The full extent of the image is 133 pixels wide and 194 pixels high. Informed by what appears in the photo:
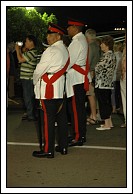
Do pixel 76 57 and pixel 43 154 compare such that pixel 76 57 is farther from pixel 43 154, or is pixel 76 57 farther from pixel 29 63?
pixel 29 63

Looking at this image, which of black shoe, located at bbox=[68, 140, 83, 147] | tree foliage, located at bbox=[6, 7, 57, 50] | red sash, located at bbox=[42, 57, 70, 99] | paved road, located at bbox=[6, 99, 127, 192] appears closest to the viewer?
paved road, located at bbox=[6, 99, 127, 192]

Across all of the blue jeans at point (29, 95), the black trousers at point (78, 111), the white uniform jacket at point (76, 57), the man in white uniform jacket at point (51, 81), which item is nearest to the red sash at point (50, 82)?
the man in white uniform jacket at point (51, 81)

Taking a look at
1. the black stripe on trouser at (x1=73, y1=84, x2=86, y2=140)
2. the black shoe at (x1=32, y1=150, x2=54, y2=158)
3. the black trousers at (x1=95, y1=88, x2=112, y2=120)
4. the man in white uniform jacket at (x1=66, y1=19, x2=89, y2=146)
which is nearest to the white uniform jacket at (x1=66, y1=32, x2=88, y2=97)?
the man in white uniform jacket at (x1=66, y1=19, x2=89, y2=146)

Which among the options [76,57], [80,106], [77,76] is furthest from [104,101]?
[76,57]

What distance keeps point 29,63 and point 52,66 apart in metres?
3.68

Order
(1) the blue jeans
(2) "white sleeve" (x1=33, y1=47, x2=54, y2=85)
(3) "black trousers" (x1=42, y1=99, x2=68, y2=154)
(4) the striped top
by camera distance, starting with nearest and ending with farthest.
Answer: (2) "white sleeve" (x1=33, y1=47, x2=54, y2=85), (3) "black trousers" (x1=42, y1=99, x2=68, y2=154), (4) the striped top, (1) the blue jeans

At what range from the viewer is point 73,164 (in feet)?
24.4

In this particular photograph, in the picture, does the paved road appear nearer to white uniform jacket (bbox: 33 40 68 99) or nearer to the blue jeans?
white uniform jacket (bbox: 33 40 68 99)

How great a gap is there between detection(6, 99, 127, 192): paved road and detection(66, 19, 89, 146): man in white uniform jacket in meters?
0.31

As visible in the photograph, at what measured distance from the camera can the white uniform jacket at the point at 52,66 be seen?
24.8 ft

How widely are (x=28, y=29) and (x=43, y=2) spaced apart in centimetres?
3493

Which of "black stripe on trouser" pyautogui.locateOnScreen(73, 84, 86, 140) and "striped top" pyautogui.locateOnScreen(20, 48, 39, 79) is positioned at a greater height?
"striped top" pyautogui.locateOnScreen(20, 48, 39, 79)

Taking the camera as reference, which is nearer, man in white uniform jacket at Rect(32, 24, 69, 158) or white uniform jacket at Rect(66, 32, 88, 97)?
man in white uniform jacket at Rect(32, 24, 69, 158)

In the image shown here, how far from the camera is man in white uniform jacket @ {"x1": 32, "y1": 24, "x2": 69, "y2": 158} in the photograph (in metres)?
7.61
